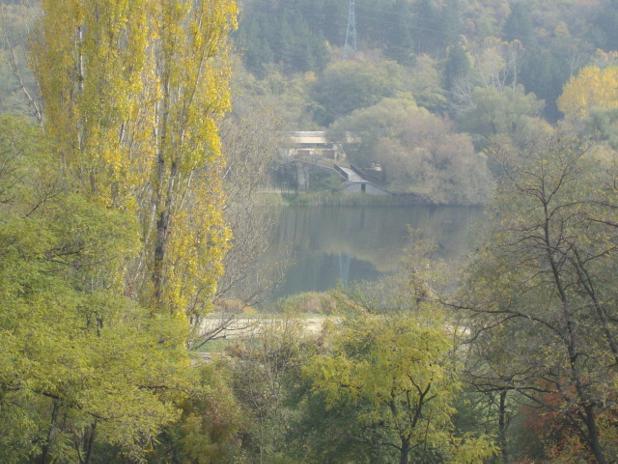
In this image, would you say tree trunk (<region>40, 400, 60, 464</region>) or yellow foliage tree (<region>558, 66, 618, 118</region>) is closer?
tree trunk (<region>40, 400, 60, 464</region>)

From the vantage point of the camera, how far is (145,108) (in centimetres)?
992

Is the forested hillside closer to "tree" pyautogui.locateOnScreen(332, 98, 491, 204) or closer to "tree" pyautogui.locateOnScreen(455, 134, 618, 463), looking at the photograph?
"tree" pyautogui.locateOnScreen(332, 98, 491, 204)

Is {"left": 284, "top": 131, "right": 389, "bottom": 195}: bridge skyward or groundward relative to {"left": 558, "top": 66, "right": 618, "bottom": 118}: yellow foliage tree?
groundward

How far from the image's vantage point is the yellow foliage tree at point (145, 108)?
9258mm

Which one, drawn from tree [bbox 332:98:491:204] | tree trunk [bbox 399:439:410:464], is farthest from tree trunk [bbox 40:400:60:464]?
tree [bbox 332:98:491:204]

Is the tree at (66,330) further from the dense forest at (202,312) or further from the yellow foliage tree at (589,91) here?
the yellow foliage tree at (589,91)

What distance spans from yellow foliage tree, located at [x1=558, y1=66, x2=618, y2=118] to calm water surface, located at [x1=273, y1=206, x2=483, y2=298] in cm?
1029

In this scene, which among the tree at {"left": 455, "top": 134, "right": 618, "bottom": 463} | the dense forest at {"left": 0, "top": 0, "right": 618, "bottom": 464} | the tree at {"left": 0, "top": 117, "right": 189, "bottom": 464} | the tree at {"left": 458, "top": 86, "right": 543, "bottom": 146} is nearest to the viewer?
the tree at {"left": 455, "top": 134, "right": 618, "bottom": 463}

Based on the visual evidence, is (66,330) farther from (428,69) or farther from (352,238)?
(428,69)

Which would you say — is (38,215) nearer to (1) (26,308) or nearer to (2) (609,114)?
(1) (26,308)

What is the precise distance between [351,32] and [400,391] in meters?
74.8

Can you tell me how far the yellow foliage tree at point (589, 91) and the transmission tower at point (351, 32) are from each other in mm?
29443

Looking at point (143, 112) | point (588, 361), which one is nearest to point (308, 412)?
point (588, 361)

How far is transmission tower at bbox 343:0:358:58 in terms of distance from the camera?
7744 centimetres
